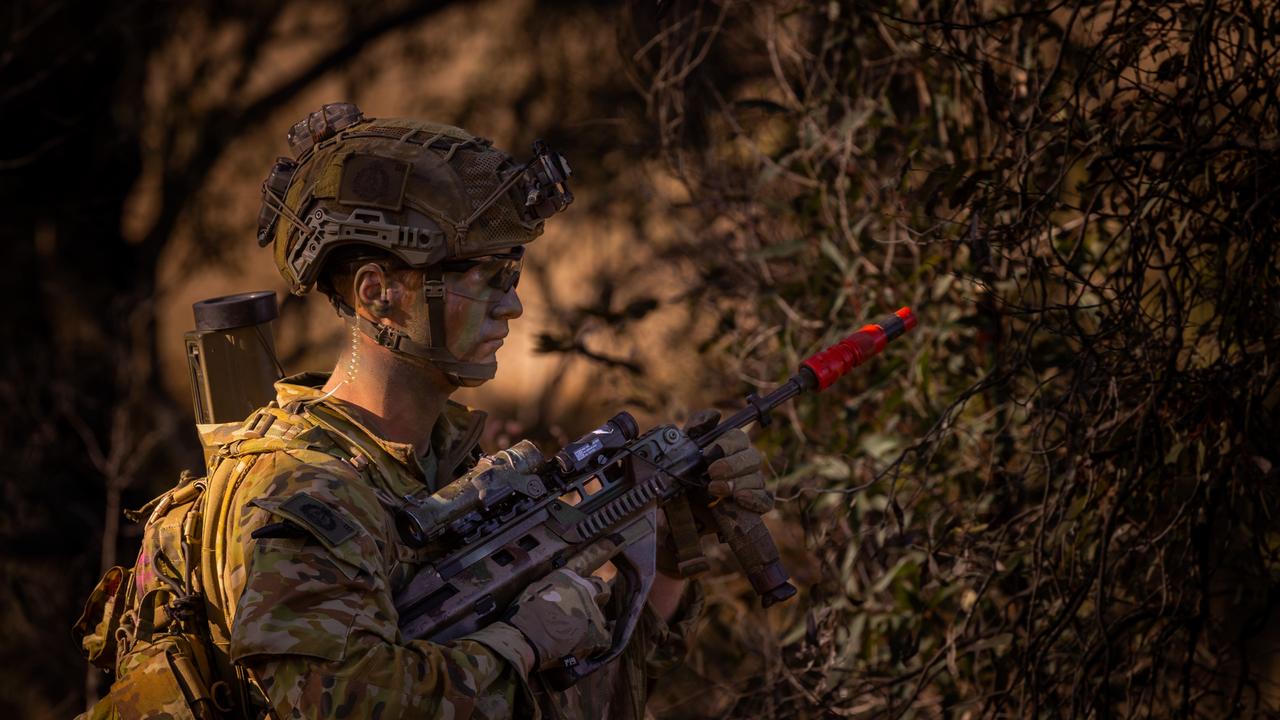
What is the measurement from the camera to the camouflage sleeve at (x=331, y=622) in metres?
2.24

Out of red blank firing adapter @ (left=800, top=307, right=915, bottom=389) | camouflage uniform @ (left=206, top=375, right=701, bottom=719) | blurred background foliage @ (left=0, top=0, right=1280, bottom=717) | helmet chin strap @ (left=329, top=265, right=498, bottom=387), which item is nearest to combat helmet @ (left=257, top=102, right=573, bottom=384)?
helmet chin strap @ (left=329, top=265, right=498, bottom=387)

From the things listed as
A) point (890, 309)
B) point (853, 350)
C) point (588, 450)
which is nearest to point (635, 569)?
point (588, 450)

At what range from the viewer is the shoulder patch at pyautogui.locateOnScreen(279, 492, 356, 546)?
7.58ft

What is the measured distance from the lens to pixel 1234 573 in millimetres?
3693

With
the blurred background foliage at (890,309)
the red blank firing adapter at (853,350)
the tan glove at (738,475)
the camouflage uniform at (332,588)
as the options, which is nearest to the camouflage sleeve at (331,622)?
the camouflage uniform at (332,588)

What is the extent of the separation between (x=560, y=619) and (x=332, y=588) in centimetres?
46

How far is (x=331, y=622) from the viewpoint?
2.26 metres

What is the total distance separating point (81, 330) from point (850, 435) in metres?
5.62

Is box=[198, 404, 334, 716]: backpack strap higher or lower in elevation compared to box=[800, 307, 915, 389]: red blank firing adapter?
higher

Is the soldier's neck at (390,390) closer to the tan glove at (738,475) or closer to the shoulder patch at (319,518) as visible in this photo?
the shoulder patch at (319,518)

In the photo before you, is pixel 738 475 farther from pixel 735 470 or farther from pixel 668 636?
pixel 668 636

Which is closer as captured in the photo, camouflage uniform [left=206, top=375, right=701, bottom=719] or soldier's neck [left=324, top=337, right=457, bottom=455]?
camouflage uniform [left=206, top=375, right=701, bottom=719]

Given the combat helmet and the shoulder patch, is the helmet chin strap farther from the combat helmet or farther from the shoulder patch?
the shoulder patch

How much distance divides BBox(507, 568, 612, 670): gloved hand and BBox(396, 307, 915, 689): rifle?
0.17 ft
